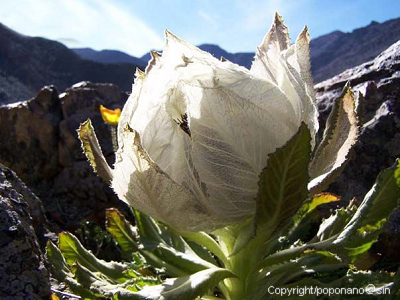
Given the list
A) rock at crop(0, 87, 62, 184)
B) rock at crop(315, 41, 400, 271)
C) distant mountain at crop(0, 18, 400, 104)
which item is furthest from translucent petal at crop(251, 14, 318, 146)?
distant mountain at crop(0, 18, 400, 104)

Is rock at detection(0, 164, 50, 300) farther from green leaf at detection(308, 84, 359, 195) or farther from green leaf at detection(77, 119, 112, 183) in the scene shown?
green leaf at detection(308, 84, 359, 195)

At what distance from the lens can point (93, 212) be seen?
2.82 m

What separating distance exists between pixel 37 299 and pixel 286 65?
40.1 inches

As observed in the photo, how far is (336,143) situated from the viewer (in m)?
1.31

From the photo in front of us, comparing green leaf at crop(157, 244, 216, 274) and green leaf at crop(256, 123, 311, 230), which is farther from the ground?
green leaf at crop(256, 123, 311, 230)

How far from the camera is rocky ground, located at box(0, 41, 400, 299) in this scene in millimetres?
1341

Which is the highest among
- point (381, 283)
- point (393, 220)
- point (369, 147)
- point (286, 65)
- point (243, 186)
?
point (286, 65)

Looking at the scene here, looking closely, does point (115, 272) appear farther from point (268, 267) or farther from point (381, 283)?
point (381, 283)

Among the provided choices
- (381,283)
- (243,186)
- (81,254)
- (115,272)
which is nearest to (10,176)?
(81,254)

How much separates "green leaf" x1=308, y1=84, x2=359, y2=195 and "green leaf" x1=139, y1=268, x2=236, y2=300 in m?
0.37

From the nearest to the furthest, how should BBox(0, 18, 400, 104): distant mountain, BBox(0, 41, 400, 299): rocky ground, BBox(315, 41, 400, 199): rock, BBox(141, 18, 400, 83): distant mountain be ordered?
BBox(0, 41, 400, 299): rocky ground → BBox(315, 41, 400, 199): rock → BBox(0, 18, 400, 104): distant mountain → BBox(141, 18, 400, 83): distant mountain

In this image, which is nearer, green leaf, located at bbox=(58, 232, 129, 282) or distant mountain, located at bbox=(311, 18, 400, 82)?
green leaf, located at bbox=(58, 232, 129, 282)

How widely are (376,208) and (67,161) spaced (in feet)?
8.28

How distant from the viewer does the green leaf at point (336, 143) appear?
1.20m
